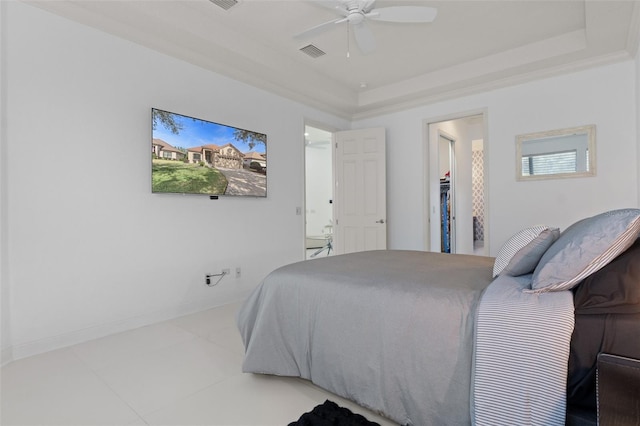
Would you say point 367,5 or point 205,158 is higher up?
point 367,5

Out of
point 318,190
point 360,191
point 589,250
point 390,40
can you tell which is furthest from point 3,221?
point 318,190

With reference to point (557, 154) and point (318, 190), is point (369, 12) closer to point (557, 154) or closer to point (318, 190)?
point (557, 154)

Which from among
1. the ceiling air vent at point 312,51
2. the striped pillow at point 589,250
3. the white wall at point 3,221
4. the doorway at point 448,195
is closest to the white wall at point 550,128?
the doorway at point 448,195

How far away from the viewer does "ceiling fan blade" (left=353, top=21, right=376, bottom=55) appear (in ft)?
8.21

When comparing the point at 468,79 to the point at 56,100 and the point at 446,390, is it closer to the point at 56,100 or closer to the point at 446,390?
the point at 446,390

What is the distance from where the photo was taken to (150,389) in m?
1.82

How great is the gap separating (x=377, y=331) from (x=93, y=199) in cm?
244

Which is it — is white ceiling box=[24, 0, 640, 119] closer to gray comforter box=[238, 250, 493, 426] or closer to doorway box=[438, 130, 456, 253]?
doorway box=[438, 130, 456, 253]

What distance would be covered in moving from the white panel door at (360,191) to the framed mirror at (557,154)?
169cm

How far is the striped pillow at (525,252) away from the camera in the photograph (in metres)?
1.51

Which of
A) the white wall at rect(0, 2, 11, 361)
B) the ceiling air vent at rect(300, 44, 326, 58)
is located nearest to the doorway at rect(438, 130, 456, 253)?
the ceiling air vent at rect(300, 44, 326, 58)

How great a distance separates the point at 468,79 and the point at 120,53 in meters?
3.60

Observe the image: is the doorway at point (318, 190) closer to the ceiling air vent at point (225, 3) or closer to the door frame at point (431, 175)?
the door frame at point (431, 175)

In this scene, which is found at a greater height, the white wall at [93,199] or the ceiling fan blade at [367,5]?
the ceiling fan blade at [367,5]
